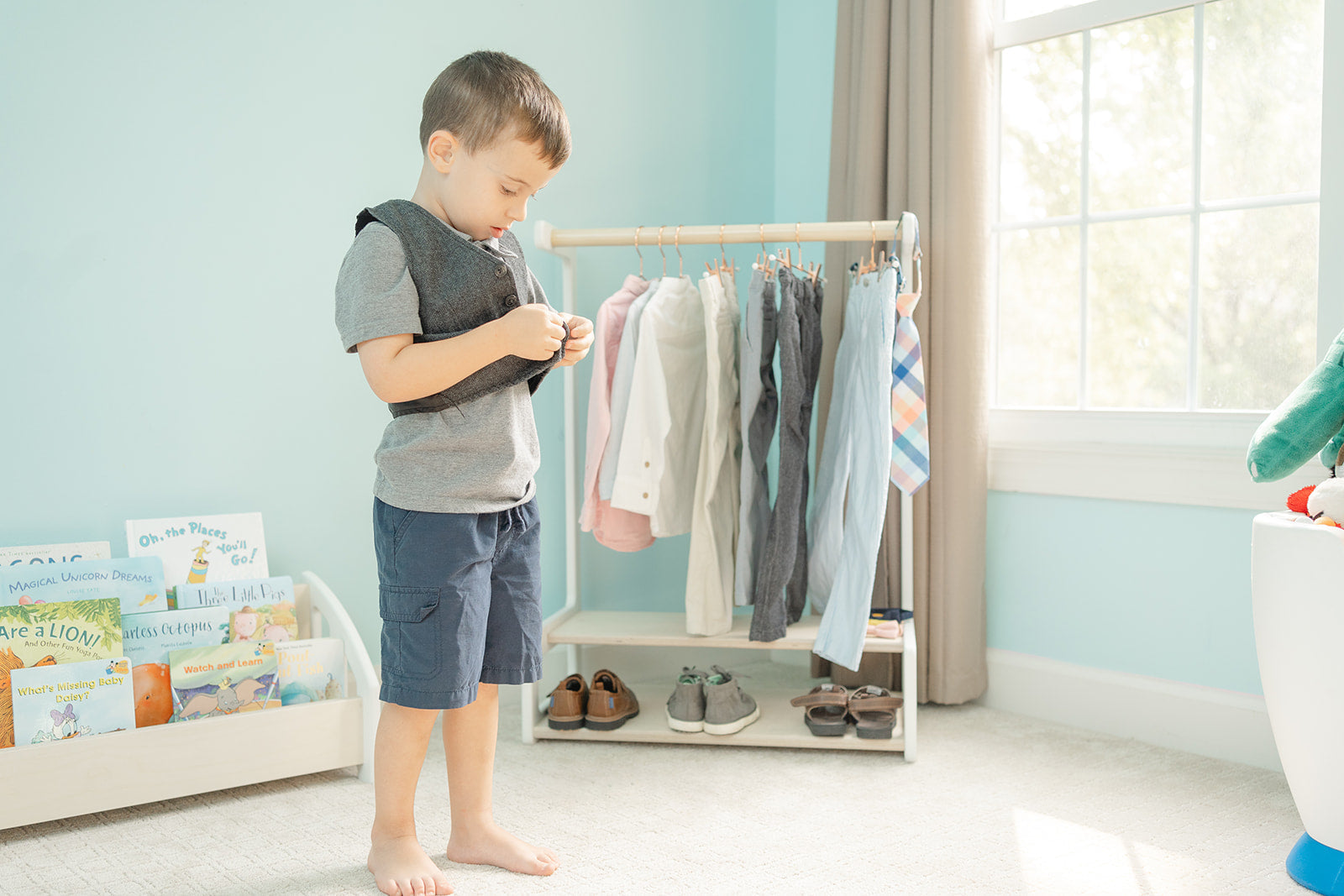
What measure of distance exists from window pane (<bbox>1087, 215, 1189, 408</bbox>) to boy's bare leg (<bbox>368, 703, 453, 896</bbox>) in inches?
63.1

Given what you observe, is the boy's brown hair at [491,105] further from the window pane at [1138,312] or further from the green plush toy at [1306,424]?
the window pane at [1138,312]

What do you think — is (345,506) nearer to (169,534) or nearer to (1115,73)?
(169,534)

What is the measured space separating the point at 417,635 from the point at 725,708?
852 mm

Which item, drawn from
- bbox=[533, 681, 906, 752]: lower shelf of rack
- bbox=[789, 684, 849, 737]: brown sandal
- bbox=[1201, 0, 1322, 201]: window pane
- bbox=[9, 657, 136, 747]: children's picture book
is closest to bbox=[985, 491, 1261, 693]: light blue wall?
bbox=[533, 681, 906, 752]: lower shelf of rack

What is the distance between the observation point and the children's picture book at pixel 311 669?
175cm

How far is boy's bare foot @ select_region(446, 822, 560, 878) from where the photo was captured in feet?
4.66

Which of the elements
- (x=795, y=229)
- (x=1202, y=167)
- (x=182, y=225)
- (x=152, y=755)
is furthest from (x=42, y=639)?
(x=1202, y=167)

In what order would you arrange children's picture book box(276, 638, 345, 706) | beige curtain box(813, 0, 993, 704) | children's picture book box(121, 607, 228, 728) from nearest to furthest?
children's picture book box(121, 607, 228, 728)
children's picture book box(276, 638, 345, 706)
beige curtain box(813, 0, 993, 704)

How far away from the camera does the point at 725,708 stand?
1.98m

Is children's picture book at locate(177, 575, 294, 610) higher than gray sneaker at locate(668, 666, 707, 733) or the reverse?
higher

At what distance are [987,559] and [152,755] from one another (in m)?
1.72

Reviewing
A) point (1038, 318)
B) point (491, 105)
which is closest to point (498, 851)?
point (491, 105)

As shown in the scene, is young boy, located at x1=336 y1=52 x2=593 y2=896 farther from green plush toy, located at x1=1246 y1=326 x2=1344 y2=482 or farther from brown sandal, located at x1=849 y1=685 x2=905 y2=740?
green plush toy, located at x1=1246 y1=326 x2=1344 y2=482

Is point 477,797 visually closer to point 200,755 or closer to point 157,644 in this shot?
point 200,755
